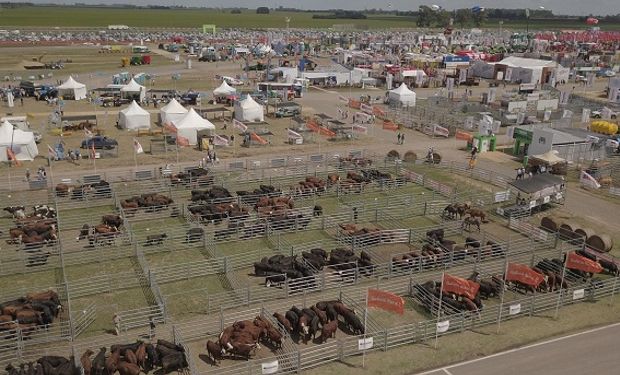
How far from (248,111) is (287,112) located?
574 centimetres

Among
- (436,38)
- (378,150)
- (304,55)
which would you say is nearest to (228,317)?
(378,150)

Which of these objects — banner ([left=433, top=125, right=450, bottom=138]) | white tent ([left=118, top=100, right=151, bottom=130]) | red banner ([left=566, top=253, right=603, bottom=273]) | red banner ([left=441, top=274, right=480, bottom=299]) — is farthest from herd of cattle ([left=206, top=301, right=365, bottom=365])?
white tent ([left=118, top=100, right=151, bottom=130])

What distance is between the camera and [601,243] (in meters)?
27.5

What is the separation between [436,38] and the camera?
156 metres

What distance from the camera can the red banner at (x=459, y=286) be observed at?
20594 mm

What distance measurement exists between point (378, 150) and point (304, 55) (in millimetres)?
87415

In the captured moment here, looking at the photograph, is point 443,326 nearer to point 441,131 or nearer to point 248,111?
point 441,131

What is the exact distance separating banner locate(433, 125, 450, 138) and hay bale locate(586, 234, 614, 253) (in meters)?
Answer: 25.0

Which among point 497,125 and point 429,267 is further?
point 497,125

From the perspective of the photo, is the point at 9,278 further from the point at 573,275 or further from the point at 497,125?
the point at 497,125

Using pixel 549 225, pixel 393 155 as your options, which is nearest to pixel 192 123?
pixel 393 155

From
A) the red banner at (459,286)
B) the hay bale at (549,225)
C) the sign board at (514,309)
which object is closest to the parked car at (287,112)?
the hay bale at (549,225)

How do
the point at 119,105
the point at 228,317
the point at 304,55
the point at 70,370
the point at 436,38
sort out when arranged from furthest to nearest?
the point at 436,38
the point at 304,55
the point at 119,105
the point at 228,317
the point at 70,370

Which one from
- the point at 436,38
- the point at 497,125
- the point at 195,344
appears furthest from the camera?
the point at 436,38
